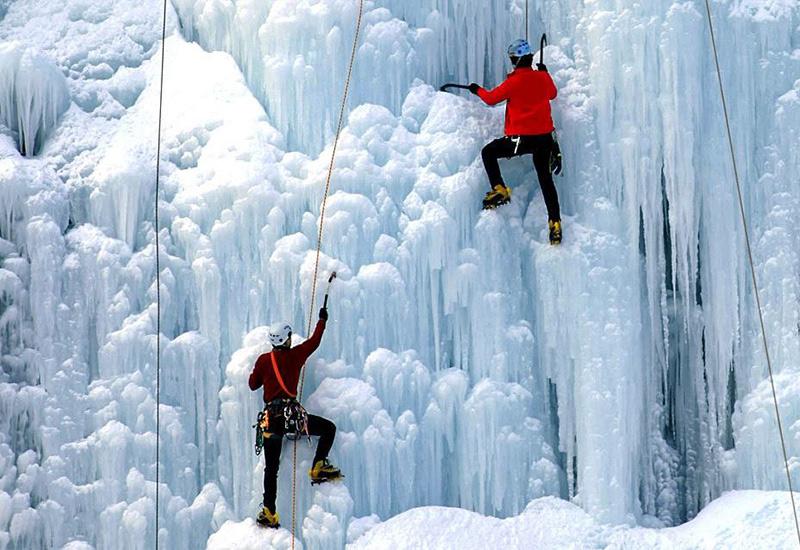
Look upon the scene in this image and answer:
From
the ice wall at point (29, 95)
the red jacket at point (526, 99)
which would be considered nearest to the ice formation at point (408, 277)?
the ice wall at point (29, 95)

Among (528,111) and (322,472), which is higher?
(528,111)

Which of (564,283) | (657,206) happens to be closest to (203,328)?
(564,283)

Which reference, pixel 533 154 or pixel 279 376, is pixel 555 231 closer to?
pixel 533 154

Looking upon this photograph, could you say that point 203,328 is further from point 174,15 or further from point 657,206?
point 657,206

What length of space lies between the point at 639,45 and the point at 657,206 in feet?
3.51

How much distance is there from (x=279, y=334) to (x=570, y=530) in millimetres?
2178

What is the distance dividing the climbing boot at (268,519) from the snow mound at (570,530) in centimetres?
48

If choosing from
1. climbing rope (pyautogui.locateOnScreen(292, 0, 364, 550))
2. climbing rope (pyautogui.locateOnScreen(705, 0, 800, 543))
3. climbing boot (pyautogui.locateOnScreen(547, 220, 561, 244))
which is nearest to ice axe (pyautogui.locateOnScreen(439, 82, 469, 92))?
climbing rope (pyautogui.locateOnScreen(292, 0, 364, 550))

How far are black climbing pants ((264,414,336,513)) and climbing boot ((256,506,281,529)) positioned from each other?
0.03 metres

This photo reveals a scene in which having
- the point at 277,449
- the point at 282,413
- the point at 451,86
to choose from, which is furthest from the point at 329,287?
the point at 451,86

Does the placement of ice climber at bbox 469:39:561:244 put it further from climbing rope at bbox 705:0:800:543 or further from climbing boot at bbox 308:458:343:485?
climbing boot at bbox 308:458:343:485

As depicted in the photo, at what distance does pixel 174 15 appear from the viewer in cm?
891

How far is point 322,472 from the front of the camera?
759 cm

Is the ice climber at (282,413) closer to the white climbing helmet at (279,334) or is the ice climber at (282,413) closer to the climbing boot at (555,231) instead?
the white climbing helmet at (279,334)
